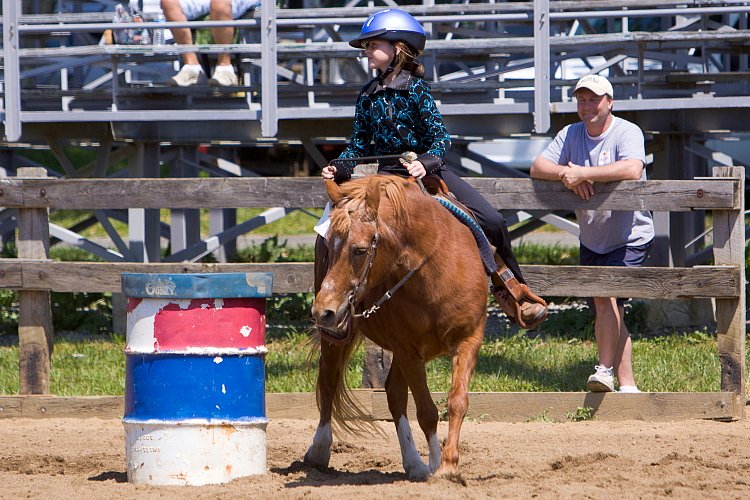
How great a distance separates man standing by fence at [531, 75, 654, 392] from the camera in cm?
712

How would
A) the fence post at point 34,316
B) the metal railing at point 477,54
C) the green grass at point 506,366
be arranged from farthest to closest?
the metal railing at point 477,54 < the green grass at point 506,366 < the fence post at point 34,316

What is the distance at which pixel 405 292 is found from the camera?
535 cm

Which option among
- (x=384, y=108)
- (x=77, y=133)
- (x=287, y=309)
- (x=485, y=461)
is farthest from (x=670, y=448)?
(x=77, y=133)

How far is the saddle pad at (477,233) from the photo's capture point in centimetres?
570

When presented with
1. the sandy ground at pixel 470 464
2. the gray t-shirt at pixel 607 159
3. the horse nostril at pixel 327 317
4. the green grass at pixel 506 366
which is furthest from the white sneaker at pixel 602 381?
the horse nostril at pixel 327 317

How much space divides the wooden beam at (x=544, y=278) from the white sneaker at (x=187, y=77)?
11.0ft

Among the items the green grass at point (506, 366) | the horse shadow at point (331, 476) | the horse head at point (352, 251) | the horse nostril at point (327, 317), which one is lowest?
the green grass at point (506, 366)

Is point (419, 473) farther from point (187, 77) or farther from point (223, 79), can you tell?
point (187, 77)

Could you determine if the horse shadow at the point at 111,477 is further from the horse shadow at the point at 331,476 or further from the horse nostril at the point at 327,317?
the horse nostril at the point at 327,317

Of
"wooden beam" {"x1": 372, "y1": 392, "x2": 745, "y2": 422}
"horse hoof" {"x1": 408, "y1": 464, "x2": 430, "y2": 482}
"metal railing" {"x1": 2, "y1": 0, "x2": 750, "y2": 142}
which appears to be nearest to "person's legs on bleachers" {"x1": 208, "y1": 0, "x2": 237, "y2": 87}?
"metal railing" {"x1": 2, "y1": 0, "x2": 750, "y2": 142}

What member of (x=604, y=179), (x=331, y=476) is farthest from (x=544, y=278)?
(x=331, y=476)

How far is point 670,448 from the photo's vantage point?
621 centimetres

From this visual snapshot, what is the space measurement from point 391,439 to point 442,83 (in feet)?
13.3

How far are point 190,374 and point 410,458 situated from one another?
4.07 ft
